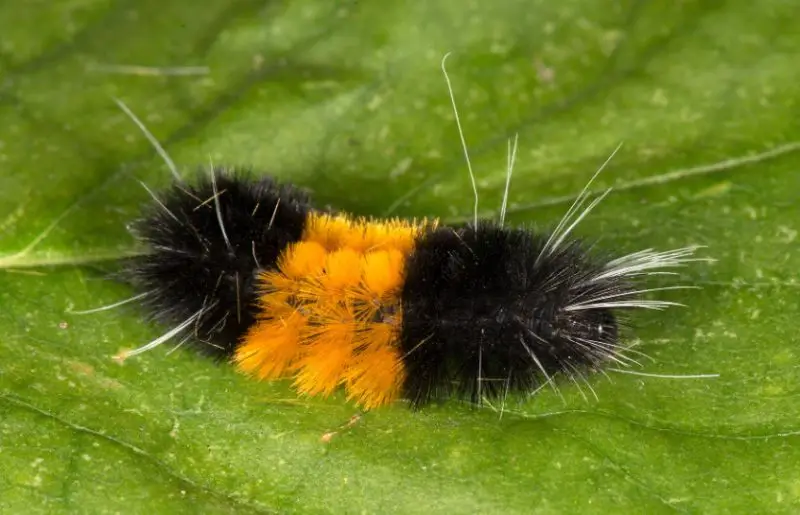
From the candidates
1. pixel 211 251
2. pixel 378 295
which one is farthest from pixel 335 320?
pixel 211 251

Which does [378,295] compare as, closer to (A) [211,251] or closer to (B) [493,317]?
Answer: (B) [493,317]

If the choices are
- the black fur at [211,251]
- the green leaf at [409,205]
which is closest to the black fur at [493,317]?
the green leaf at [409,205]

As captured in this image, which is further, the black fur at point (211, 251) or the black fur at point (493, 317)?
the black fur at point (211, 251)

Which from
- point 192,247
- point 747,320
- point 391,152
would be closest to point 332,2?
point 391,152

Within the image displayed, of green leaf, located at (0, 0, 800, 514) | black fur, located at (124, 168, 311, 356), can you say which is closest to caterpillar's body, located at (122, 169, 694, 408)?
black fur, located at (124, 168, 311, 356)

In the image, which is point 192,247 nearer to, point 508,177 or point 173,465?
point 173,465

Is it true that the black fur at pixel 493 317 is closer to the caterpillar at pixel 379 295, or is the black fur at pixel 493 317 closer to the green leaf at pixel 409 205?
the caterpillar at pixel 379 295

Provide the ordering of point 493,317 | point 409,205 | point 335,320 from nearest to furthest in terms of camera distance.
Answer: point 493,317, point 335,320, point 409,205

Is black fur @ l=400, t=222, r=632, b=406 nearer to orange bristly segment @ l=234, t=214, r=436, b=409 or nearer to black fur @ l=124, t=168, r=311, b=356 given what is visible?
orange bristly segment @ l=234, t=214, r=436, b=409
